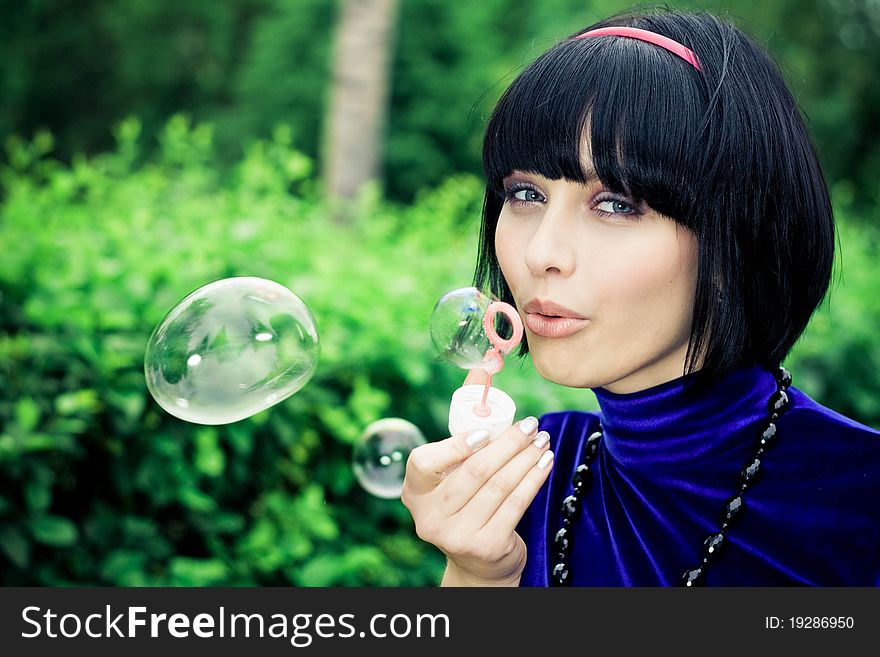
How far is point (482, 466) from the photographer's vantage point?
1477 millimetres

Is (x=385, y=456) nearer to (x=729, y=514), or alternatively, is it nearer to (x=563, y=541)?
(x=563, y=541)

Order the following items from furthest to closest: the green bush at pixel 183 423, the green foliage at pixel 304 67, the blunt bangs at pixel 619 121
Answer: the green foliage at pixel 304 67 → the green bush at pixel 183 423 → the blunt bangs at pixel 619 121

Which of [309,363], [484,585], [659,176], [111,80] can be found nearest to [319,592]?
[484,585]

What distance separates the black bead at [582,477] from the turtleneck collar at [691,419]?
0.16 meters

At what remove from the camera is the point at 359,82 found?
7.25 m

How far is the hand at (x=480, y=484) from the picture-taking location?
4.86ft

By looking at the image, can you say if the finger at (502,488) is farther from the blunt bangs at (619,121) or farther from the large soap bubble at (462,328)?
the blunt bangs at (619,121)

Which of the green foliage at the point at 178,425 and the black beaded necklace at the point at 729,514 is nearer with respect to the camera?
the black beaded necklace at the point at 729,514

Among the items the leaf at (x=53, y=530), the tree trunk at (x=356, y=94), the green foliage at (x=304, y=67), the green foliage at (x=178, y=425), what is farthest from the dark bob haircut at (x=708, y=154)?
the green foliage at (x=304, y=67)

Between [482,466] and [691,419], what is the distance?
358 millimetres

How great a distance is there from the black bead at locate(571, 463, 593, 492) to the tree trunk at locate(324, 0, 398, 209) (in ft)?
18.9

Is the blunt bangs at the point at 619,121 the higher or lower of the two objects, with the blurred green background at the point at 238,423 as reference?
lower

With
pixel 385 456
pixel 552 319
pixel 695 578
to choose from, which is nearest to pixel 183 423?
pixel 385 456

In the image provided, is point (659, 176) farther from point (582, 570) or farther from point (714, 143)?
point (582, 570)
